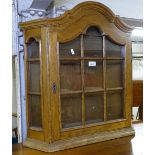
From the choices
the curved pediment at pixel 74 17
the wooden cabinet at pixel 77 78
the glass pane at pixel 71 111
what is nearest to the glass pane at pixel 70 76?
the wooden cabinet at pixel 77 78

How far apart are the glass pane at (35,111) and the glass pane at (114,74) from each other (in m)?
0.96

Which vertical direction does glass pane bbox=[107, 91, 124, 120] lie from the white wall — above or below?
below

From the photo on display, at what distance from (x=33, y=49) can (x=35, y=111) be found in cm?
74

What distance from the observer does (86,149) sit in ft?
9.84

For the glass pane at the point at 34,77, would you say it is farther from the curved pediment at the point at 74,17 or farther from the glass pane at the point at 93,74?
the glass pane at the point at 93,74

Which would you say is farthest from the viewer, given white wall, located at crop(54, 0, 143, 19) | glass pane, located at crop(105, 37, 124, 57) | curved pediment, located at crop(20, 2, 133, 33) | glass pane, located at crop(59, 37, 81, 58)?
white wall, located at crop(54, 0, 143, 19)

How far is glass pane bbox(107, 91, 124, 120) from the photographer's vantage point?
3500 mm

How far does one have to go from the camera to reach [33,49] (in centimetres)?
311

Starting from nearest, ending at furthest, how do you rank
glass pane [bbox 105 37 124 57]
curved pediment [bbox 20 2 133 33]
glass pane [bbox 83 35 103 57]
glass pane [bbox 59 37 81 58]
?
curved pediment [bbox 20 2 133 33], glass pane [bbox 59 37 81 58], glass pane [bbox 83 35 103 57], glass pane [bbox 105 37 124 57]

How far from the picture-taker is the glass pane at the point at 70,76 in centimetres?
307

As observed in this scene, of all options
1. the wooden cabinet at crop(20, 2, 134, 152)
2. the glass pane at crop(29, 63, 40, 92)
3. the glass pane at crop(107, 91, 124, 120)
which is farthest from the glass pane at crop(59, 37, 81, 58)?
the glass pane at crop(107, 91, 124, 120)

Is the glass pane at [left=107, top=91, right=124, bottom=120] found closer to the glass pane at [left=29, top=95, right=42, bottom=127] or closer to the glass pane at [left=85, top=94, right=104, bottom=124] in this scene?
the glass pane at [left=85, top=94, right=104, bottom=124]

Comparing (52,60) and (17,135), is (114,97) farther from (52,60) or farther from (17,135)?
(17,135)

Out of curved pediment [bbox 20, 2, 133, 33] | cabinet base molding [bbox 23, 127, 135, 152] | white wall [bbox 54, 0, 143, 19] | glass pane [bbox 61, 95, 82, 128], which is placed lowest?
cabinet base molding [bbox 23, 127, 135, 152]
